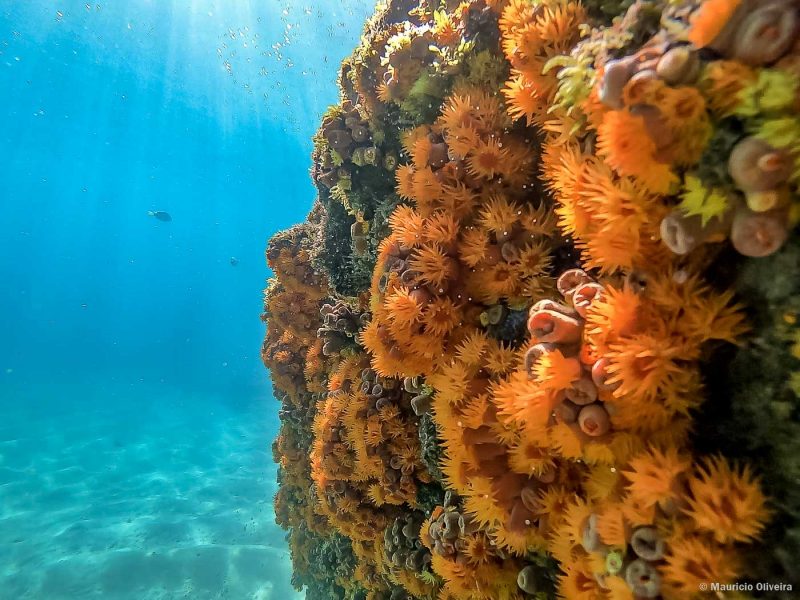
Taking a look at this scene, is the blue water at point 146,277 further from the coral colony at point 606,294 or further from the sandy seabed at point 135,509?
the coral colony at point 606,294

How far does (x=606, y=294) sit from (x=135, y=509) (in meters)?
24.1

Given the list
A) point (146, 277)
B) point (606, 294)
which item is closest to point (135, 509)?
point (606, 294)

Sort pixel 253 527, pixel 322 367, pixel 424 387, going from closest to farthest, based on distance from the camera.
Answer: pixel 424 387
pixel 322 367
pixel 253 527

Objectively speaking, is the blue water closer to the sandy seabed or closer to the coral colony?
the sandy seabed

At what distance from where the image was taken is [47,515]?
63.0 ft

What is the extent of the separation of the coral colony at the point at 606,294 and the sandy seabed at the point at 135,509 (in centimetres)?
1466

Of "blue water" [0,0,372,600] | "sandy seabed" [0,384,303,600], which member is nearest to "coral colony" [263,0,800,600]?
"sandy seabed" [0,384,303,600]

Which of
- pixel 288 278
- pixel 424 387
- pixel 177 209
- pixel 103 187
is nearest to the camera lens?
pixel 424 387

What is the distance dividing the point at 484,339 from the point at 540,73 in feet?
6.19

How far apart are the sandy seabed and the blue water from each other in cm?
10

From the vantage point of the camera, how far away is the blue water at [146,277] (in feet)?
57.2

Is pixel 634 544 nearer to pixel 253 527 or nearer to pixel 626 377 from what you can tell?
pixel 626 377

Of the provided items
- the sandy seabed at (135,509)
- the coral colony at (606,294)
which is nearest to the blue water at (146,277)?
the sandy seabed at (135,509)

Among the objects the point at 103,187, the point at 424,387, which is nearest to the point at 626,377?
the point at 424,387
